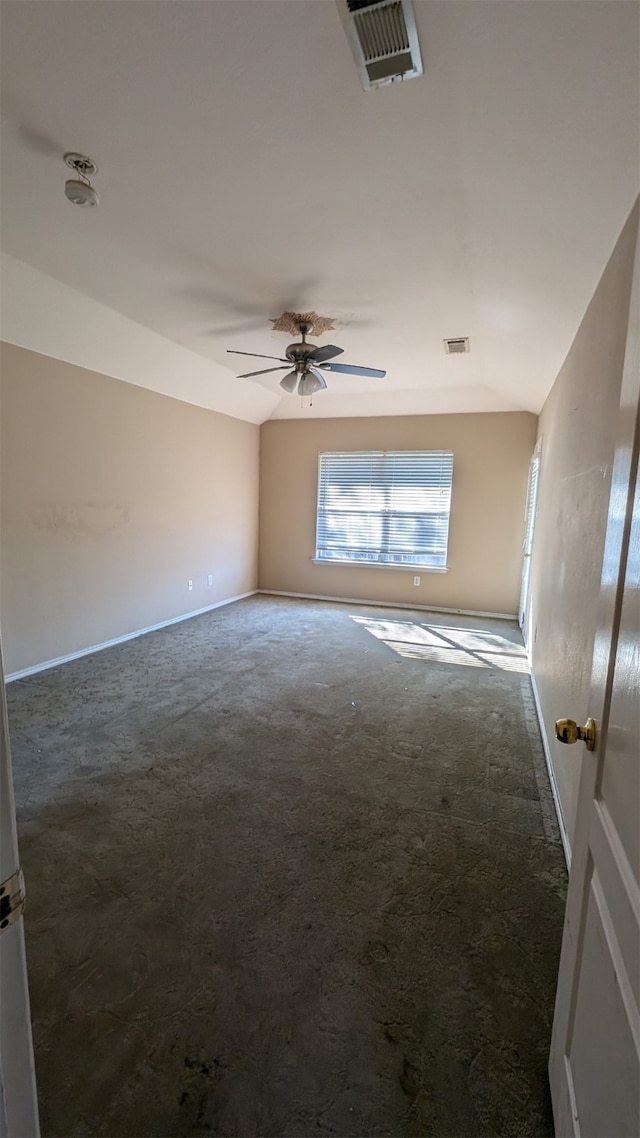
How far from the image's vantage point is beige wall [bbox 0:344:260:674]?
3602 mm

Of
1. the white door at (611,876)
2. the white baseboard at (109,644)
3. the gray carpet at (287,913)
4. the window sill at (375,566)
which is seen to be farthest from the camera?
the window sill at (375,566)

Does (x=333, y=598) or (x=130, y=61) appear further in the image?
(x=333, y=598)

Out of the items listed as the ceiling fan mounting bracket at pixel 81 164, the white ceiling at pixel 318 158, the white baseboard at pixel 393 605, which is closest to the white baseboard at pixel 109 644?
the white baseboard at pixel 393 605

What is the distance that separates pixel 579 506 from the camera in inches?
91.4

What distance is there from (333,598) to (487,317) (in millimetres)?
4240

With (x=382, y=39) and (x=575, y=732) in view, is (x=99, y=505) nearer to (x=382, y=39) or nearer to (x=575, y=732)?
(x=382, y=39)

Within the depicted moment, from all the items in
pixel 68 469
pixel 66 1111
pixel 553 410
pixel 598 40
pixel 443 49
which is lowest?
pixel 66 1111

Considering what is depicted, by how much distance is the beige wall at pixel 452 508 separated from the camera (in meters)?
5.70

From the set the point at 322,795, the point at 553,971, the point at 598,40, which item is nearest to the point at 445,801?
the point at 322,795

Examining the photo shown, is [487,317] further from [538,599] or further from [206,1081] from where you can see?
[206,1081]

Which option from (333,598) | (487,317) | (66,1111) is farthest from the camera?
(333,598)

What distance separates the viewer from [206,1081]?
1187 mm

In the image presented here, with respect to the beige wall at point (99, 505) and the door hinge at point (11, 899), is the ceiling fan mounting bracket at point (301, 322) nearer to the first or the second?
the beige wall at point (99, 505)

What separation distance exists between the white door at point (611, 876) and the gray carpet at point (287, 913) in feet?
1.30
